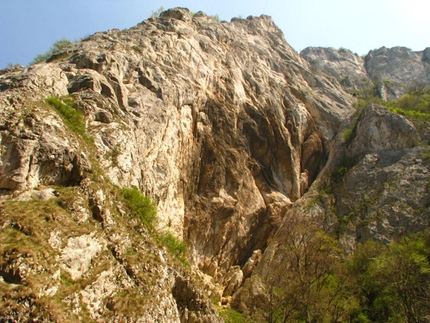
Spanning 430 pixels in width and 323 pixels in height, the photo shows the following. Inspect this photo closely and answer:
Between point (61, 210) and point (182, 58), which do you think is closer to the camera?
point (61, 210)

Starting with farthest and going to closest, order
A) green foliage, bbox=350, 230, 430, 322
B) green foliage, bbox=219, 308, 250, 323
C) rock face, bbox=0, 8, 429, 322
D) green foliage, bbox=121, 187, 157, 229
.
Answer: green foliage, bbox=219, 308, 250, 323, green foliage, bbox=350, 230, 430, 322, green foliage, bbox=121, 187, 157, 229, rock face, bbox=0, 8, 429, 322

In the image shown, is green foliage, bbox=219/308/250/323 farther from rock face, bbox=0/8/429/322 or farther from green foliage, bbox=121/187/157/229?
green foliage, bbox=121/187/157/229

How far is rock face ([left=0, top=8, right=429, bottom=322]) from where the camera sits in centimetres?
984

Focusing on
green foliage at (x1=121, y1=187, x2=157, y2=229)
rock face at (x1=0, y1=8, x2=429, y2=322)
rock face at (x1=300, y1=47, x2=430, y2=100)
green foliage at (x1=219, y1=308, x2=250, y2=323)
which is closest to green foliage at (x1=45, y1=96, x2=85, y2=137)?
rock face at (x1=0, y1=8, x2=429, y2=322)

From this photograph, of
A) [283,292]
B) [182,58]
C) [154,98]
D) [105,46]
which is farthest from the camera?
[182,58]

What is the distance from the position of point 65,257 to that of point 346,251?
20.9m

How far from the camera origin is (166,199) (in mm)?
21734

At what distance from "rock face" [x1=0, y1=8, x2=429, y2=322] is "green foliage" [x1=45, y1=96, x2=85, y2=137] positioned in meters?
0.07

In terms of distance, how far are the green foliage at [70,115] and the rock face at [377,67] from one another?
164 ft

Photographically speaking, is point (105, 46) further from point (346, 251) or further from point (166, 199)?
point (346, 251)

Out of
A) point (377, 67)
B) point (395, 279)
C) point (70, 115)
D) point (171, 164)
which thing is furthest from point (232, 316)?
point (377, 67)

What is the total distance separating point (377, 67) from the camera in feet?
223

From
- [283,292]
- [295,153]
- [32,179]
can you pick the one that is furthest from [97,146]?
[295,153]

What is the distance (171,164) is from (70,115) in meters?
8.37
